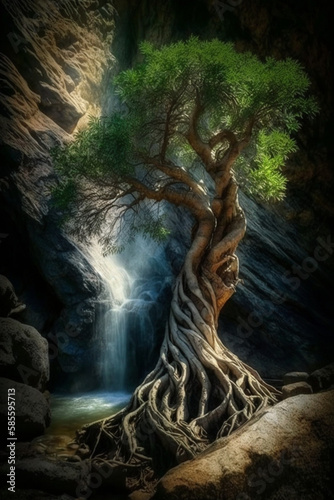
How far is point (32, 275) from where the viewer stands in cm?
934

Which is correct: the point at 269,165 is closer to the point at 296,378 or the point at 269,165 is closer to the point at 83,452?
the point at 296,378

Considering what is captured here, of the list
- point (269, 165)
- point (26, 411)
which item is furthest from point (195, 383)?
point (269, 165)

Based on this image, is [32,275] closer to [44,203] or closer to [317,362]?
[44,203]

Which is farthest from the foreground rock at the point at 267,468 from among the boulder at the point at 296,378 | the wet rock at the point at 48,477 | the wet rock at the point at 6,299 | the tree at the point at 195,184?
the wet rock at the point at 6,299

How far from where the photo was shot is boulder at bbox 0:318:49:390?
551 centimetres

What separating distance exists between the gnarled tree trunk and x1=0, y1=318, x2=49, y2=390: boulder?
1561mm

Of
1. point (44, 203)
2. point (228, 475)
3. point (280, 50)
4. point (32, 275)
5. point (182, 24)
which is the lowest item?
point (228, 475)

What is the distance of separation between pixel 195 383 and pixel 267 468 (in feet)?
9.93

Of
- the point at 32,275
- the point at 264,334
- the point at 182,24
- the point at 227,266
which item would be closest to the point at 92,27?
the point at 182,24

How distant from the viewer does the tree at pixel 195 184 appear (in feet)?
16.1

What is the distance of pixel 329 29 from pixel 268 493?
16.7 metres

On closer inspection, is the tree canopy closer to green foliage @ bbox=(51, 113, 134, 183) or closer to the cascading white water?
green foliage @ bbox=(51, 113, 134, 183)

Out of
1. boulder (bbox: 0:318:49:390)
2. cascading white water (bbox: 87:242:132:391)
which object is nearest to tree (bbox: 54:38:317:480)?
boulder (bbox: 0:318:49:390)

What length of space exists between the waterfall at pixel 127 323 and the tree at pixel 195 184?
2.16m
